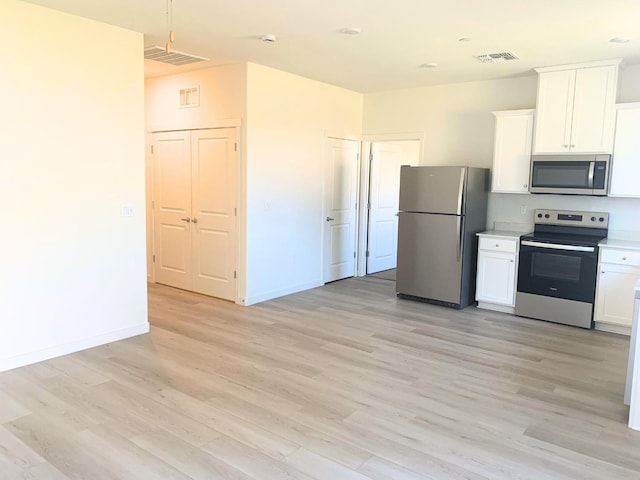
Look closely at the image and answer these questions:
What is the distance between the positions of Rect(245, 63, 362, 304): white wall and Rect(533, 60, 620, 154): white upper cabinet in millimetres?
2604

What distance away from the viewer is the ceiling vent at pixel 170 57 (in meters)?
4.80

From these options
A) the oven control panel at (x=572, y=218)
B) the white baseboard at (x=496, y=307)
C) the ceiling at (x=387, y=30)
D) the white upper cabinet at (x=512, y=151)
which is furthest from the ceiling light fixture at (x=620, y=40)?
the white baseboard at (x=496, y=307)

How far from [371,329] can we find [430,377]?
1.22 metres

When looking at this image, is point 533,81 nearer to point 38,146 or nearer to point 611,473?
point 611,473

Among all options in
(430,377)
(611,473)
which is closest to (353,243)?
(430,377)

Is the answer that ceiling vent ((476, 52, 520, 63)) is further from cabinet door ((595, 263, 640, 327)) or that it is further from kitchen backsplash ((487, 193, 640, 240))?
cabinet door ((595, 263, 640, 327))

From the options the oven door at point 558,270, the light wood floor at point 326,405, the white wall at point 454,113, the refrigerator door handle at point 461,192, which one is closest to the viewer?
the light wood floor at point 326,405

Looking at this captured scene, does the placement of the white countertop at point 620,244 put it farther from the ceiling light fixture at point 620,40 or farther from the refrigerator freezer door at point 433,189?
the ceiling light fixture at point 620,40

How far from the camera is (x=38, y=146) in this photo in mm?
3676

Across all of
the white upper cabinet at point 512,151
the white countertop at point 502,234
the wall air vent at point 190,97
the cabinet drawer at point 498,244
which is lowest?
the cabinet drawer at point 498,244

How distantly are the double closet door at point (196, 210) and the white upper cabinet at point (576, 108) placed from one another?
11.1 ft

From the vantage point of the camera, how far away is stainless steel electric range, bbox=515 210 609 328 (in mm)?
4883

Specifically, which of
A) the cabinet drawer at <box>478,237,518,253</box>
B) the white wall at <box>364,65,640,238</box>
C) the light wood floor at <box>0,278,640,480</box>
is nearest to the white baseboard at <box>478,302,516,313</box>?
the light wood floor at <box>0,278,640,480</box>

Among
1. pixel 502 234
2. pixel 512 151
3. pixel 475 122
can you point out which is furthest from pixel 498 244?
pixel 475 122
